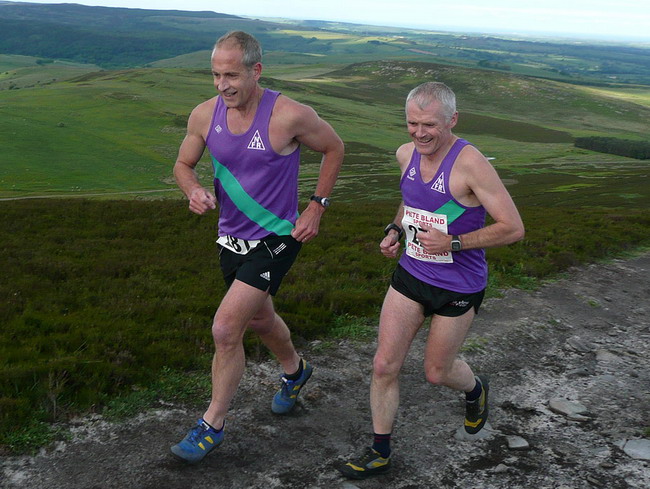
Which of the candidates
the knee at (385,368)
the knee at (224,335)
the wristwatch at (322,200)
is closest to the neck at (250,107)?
the wristwatch at (322,200)

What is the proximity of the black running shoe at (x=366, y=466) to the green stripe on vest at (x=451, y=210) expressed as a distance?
2.00 m

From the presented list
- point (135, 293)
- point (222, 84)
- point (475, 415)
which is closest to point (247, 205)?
point (222, 84)

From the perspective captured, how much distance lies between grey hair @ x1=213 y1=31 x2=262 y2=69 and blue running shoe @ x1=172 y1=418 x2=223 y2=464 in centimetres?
298

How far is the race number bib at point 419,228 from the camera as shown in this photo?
17.3 ft

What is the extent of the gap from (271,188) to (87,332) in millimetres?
3588

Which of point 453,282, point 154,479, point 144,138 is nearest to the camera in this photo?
point 154,479

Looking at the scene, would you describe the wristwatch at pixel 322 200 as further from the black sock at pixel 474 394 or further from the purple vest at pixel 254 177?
the black sock at pixel 474 394

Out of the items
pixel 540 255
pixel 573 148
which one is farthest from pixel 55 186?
pixel 573 148

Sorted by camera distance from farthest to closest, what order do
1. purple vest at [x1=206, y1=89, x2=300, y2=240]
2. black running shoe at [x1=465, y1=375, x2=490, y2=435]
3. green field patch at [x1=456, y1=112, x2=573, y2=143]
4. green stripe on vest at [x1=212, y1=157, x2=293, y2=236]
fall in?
green field patch at [x1=456, y1=112, x2=573, y2=143]
black running shoe at [x1=465, y1=375, x2=490, y2=435]
green stripe on vest at [x1=212, y1=157, x2=293, y2=236]
purple vest at [x1=206, y1=89, x2=300, y2=240]

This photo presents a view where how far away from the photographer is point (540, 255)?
45.4 feet

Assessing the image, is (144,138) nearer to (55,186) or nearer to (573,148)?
(55,186)

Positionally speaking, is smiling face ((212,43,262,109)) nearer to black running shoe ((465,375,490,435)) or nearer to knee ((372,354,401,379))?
knee ((372,354,401,379))

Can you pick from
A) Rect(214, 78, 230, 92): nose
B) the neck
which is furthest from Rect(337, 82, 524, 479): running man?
Rect(214, 78, 230, 92): nose

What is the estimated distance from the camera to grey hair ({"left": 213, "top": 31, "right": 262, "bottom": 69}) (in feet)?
16.9
